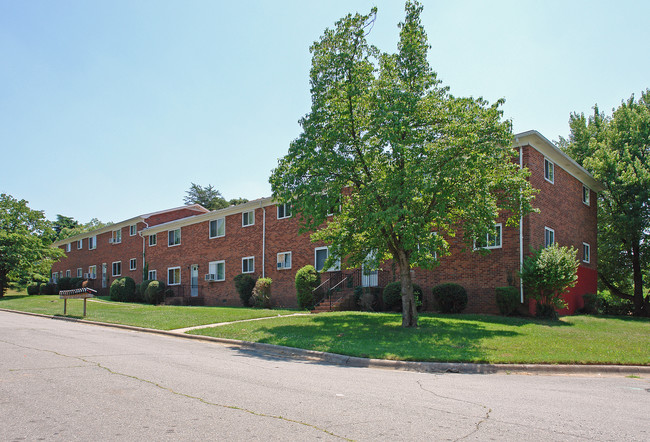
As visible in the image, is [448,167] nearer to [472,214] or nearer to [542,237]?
[472,214]

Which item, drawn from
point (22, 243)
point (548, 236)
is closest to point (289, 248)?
point (548, 236)

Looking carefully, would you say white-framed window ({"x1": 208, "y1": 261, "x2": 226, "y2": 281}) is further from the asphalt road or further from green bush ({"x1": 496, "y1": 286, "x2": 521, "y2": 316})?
the asphalt road

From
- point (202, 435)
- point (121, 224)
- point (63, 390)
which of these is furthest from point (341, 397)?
point (121, 224)

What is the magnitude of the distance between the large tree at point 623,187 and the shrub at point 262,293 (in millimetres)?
18694

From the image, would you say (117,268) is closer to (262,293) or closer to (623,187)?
(262,293)

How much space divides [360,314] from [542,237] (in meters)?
8.24

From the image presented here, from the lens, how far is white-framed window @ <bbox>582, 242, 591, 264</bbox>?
25.7 m

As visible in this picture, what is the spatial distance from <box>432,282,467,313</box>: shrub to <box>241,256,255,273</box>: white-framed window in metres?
13.2

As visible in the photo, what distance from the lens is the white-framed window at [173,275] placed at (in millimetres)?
35841

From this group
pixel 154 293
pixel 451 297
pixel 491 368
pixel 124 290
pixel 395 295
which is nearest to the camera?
pixel 491 368

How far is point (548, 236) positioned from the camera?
2122cm

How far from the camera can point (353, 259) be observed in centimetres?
1677

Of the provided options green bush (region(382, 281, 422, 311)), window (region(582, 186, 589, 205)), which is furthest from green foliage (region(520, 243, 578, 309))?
window (region(582, 186, 589, 205))

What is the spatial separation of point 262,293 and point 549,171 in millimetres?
15474
